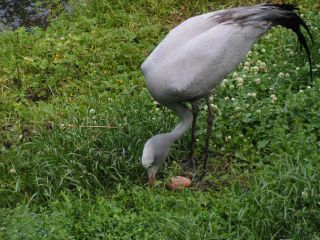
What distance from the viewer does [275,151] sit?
4738 mm

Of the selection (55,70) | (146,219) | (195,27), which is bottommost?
(146,219)

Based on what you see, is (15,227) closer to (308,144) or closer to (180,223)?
(180,223)

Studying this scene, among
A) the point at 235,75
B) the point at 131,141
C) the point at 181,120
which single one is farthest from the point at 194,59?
the point at 235,75

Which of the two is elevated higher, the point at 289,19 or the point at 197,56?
the point at 289,19

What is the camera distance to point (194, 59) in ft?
15.4

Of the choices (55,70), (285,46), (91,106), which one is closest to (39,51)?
(55,70)

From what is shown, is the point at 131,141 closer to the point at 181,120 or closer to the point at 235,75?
the point at 181,120

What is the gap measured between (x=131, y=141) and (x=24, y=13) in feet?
11.5

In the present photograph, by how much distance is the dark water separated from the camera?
25.6 feet

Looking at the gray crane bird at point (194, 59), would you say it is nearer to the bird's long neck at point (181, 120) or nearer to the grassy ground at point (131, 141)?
the bird's long neck at point (181, 120)

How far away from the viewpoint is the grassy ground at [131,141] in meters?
4.04

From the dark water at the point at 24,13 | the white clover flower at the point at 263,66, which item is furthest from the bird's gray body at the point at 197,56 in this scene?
the dark water at the point at 24,13

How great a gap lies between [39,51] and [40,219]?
3.05m

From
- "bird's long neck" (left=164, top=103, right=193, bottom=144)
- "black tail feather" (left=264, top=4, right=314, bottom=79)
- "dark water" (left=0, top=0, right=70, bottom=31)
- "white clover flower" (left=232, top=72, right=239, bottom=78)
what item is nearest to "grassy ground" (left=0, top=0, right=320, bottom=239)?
"white clover flower" (left=232, top=72, right=239, bottom=78)
